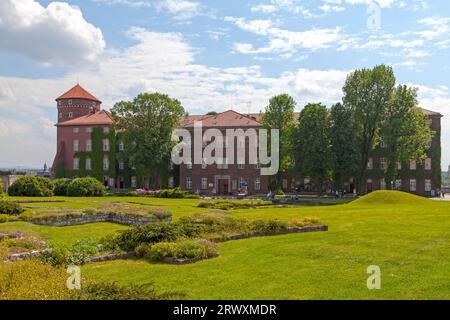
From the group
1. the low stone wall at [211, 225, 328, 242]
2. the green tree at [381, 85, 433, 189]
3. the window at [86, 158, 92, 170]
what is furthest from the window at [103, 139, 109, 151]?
the low stone wall at [211, 225, 328, 242]

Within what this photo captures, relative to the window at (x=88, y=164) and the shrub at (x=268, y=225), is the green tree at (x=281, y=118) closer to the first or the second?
the window at (x=88, y=164)

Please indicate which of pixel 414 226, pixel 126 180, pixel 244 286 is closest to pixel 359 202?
pixel 414 226

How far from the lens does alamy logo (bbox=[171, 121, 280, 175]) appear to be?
6688 cm

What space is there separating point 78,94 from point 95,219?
228ft

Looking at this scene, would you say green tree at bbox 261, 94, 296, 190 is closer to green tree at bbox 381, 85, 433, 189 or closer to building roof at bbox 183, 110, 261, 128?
building roof at bbox 183, 110, 261, 128

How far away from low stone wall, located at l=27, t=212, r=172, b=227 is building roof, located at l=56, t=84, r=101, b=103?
68046 millimetres

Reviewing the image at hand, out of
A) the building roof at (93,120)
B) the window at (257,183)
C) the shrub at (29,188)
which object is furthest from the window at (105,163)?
the window at (257,183)

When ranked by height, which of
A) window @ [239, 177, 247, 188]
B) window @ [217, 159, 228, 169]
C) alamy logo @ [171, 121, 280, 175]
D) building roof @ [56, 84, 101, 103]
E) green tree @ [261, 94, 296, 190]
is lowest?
window @ [239, 177, 247, 188]

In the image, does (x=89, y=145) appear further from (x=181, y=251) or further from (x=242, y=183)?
(x=181, y=251)

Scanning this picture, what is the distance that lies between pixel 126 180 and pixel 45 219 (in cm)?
5618

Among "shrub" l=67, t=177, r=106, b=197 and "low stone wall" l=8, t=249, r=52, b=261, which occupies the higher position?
"shrub" l=67, t=177, r=106, b=197

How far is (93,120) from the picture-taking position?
3231 inches

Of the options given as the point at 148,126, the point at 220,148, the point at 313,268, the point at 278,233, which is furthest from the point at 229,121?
the point at 313,268
